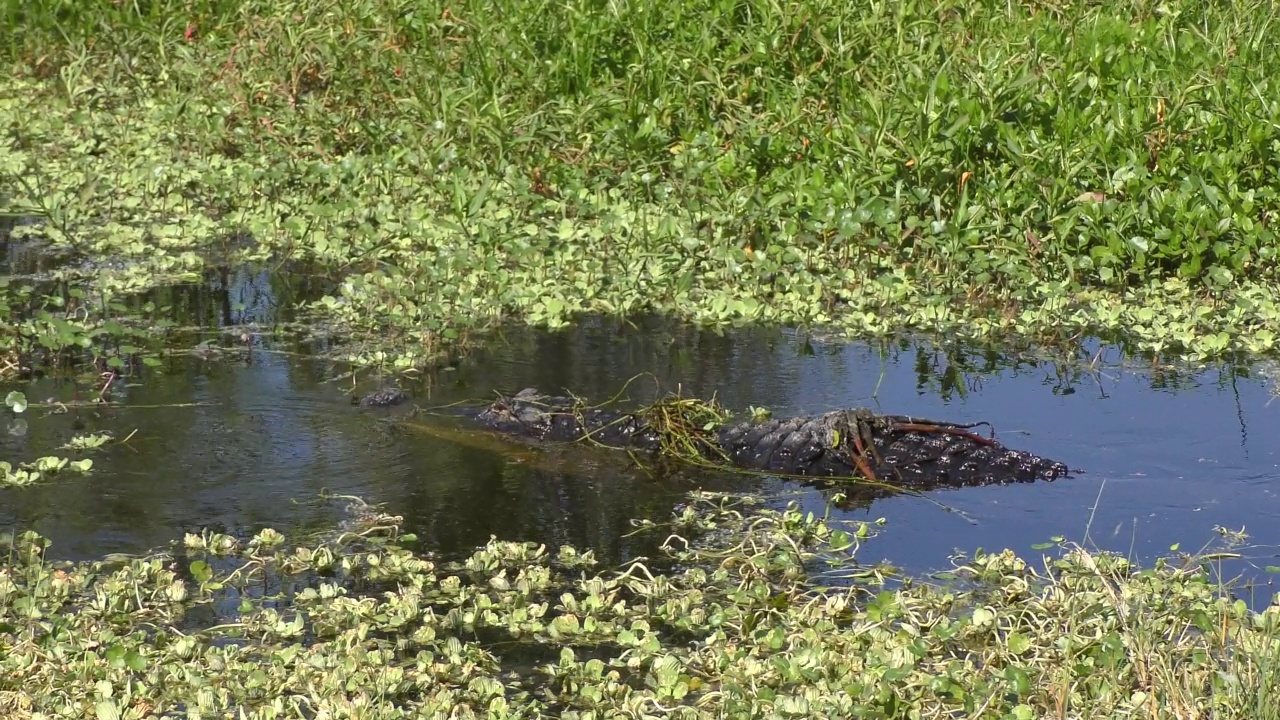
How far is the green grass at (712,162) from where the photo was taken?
661 cm

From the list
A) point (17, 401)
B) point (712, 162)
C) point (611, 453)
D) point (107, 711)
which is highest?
point (712, 162)

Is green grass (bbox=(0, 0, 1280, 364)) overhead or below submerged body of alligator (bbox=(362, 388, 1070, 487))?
overhead

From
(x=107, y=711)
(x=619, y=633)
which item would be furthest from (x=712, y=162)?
(x=107, y=711)

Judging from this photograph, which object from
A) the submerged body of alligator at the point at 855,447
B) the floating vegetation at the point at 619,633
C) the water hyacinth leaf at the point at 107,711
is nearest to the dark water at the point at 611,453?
the submerged body of alligator at the point at 855,447

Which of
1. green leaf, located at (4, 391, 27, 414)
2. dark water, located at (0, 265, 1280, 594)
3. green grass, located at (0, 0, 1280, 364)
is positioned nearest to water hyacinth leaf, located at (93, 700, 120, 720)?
dark water, located at (0, 265, 1280, 594)

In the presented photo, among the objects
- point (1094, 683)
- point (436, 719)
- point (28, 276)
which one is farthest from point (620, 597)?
point (28, 276)

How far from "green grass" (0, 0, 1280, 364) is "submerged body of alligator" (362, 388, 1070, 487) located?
3.79 ft

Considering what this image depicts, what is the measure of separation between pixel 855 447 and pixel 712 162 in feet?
8.76

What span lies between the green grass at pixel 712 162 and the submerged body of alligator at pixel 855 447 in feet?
3.79

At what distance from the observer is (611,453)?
528 cm

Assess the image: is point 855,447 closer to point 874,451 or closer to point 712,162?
point 874,451

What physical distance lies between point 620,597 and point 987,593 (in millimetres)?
886

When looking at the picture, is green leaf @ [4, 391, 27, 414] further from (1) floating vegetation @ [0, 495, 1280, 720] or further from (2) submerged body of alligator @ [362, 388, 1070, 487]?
(2) submerged body of alligator @ [362, 388, 1070, 487]

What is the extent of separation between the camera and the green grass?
6.61 m
